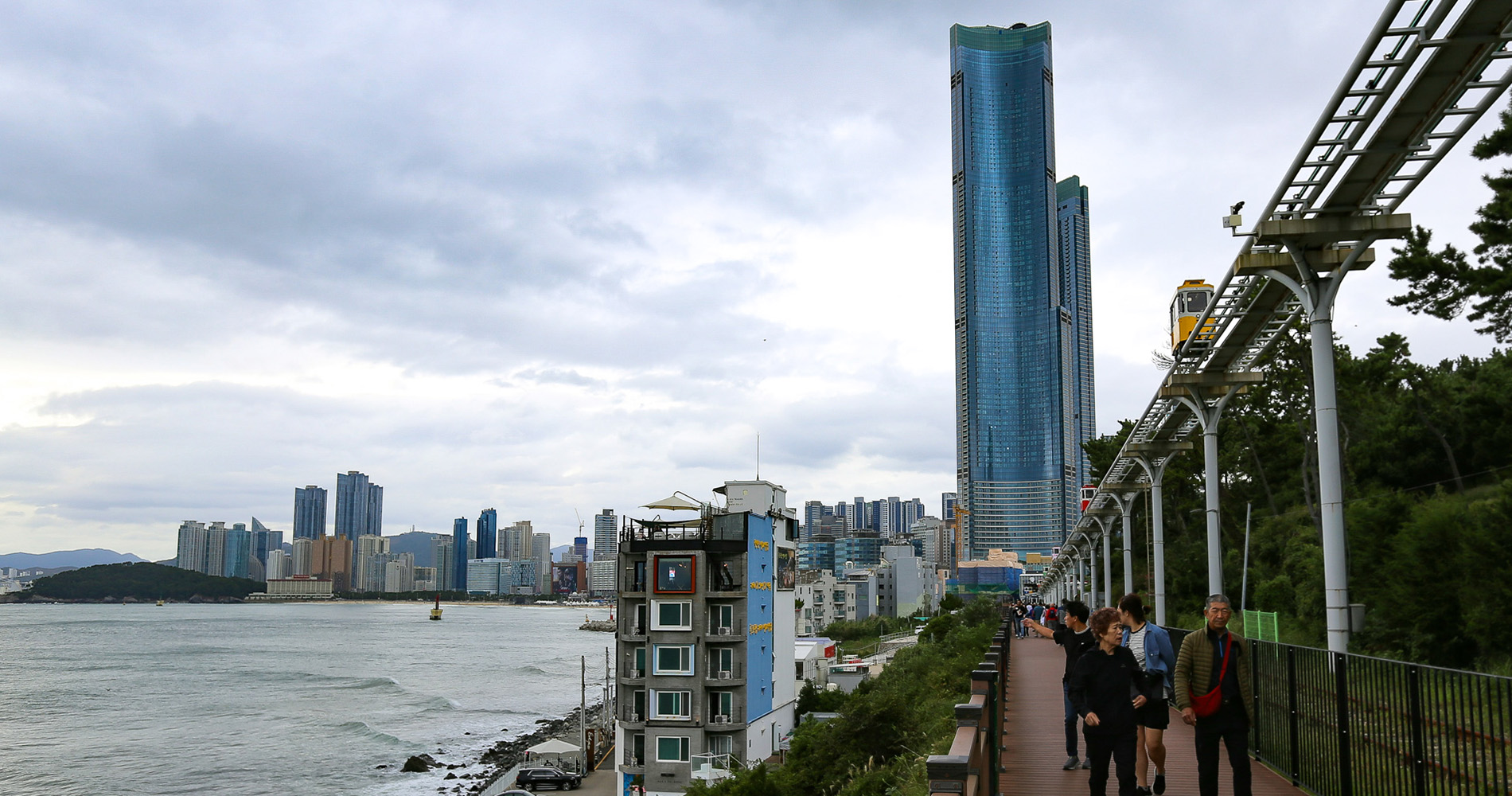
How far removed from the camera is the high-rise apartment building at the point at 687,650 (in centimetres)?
3434

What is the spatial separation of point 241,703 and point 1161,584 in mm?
68621

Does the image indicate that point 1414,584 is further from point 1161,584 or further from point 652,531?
point 652,531

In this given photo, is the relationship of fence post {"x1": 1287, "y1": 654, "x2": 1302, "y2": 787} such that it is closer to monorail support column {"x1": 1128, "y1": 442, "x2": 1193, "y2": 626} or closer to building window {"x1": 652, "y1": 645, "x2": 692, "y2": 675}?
monorail support column {"x1": 1128, "y1": 442, "x2": 1193, "y2": 626}

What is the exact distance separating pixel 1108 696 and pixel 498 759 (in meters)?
51.3

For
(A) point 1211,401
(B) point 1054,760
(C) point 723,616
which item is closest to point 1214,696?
(B) point 1054,760

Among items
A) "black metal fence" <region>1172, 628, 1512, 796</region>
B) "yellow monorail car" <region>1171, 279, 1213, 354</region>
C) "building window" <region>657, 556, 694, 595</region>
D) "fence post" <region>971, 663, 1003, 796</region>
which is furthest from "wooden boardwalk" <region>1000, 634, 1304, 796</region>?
"building window" <region>657, 556, 694, 595</region>

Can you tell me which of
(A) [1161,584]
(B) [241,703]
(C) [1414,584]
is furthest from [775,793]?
(B) [241,703]

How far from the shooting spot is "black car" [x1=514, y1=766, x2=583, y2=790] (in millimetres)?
41969

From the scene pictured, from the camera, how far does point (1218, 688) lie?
6.82 m

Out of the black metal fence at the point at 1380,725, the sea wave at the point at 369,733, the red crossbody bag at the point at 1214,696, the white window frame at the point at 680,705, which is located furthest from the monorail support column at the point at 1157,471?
the sea wave at the point at 369,733

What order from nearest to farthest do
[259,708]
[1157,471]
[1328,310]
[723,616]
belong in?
[1328,310]
[1157,471]
[723,616]
[259,708]

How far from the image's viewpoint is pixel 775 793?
20938mm

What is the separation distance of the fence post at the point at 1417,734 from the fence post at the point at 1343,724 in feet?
3.05

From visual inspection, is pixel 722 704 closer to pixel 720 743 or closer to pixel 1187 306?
pixel 720 743
